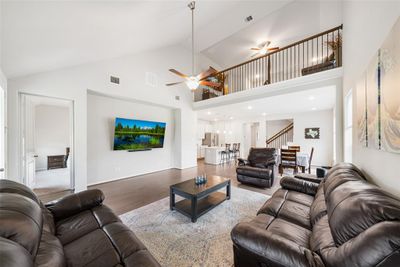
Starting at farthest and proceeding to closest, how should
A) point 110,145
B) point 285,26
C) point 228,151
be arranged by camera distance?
1. point 228,151
2. point 285,26
3. point 110,145

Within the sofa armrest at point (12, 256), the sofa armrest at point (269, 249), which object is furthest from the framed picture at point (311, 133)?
the sofa armrest at point (12, 256)

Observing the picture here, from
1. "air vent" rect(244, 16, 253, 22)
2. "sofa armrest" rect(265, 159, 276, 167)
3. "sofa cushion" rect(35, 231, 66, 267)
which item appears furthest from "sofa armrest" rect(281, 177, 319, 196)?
"air vent" rect(244, 16, 253, 22)

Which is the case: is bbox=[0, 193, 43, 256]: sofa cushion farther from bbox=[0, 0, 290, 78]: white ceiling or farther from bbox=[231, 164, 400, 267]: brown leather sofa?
bbox=[0, 0, 290, 78]: white ceiling

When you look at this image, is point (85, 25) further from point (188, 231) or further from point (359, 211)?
point (359, 211)

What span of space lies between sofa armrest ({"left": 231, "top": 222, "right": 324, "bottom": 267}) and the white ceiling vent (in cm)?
500

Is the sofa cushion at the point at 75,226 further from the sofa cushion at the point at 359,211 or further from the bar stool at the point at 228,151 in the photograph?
the bar stool at the point at 228,151

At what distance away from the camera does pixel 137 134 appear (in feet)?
16.7

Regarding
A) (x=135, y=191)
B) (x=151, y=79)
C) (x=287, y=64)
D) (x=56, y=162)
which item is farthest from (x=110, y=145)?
(x=287, y=64)

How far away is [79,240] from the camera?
1293 mm

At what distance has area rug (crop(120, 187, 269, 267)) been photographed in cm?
170

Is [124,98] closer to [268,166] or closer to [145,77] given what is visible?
[145,77]

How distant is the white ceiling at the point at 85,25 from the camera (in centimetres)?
179

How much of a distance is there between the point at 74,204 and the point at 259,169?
11.7 feet

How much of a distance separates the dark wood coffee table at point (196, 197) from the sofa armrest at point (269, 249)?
125 centimetres
